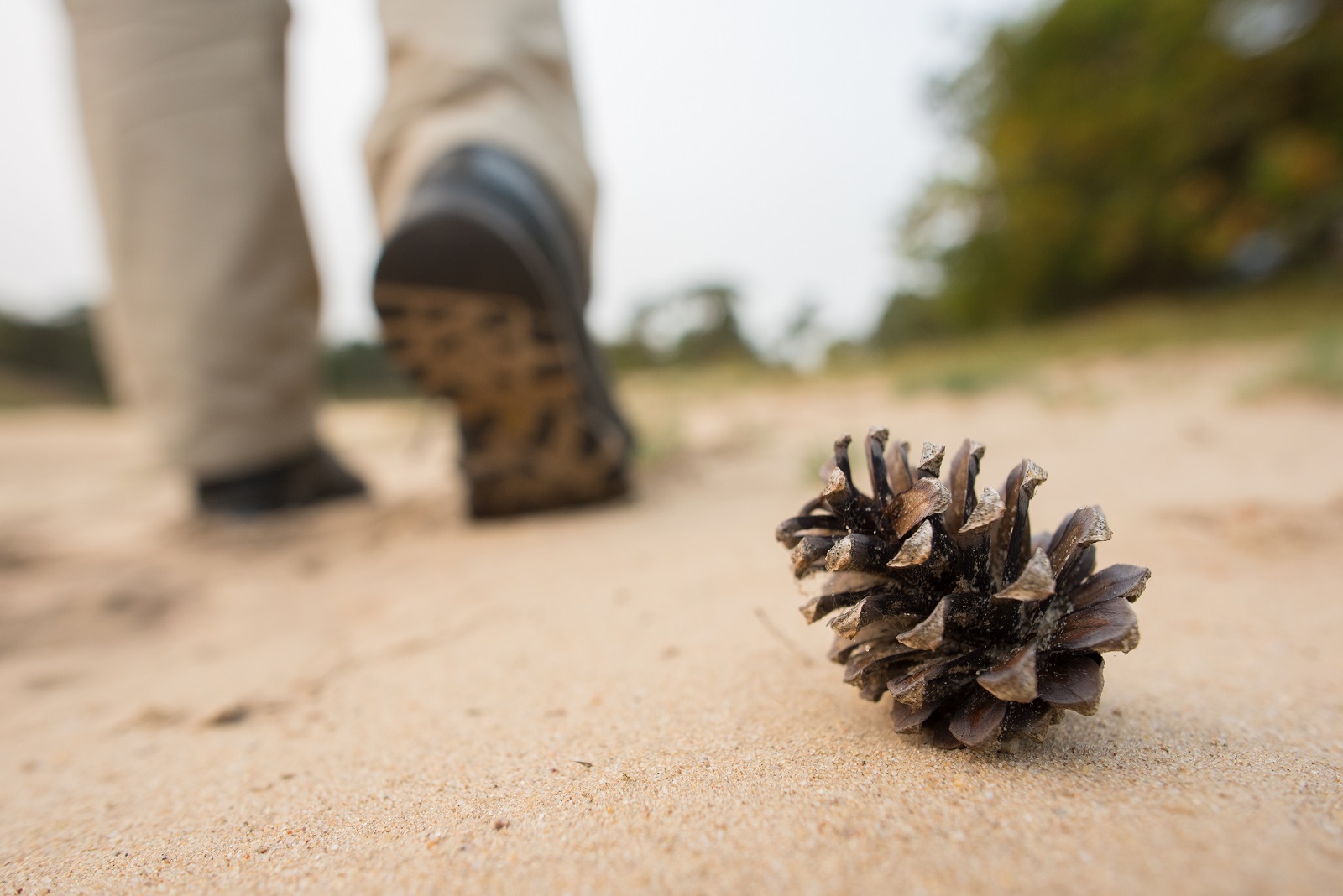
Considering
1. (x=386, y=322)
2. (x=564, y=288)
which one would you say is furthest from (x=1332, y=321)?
(x=386, y=322)

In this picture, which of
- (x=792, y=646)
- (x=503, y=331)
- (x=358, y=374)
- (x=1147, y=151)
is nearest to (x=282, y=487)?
(x=503, y=331)

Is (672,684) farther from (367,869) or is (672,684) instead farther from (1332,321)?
(1332,321)

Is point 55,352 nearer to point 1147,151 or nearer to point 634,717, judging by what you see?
point 1147,151

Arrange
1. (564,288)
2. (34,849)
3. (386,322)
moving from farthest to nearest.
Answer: (564,288)
(386,322)
(34,849)

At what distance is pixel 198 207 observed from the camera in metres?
1.93

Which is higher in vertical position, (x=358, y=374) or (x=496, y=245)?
(x=358, y=374)

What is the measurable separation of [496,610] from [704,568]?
342mm

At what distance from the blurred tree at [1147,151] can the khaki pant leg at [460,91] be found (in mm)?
7736

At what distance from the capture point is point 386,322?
1.56m

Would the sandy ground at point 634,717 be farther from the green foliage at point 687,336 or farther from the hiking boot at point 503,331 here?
the green foliage at point 687,336

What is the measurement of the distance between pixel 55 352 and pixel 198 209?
1750 cm

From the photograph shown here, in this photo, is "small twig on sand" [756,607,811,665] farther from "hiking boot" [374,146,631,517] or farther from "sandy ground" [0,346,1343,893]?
"hiking boot" [374,146,631,517]

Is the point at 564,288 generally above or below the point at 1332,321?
above

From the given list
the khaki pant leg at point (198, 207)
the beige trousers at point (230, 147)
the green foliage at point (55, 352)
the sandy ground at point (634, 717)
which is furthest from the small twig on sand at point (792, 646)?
the green foliage at point (55, 352)
